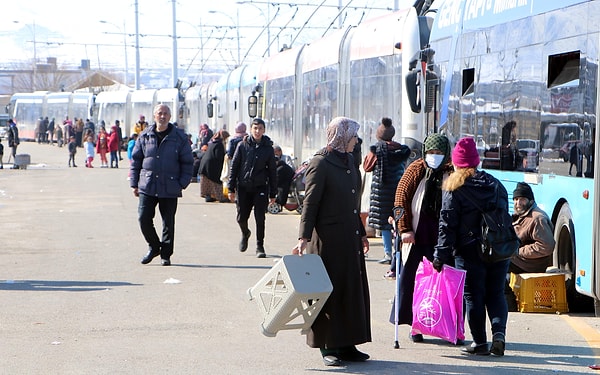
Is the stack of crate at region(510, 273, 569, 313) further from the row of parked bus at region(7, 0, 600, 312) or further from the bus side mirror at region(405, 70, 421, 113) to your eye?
the bus side mirror at region(405, 70, 421, 113)

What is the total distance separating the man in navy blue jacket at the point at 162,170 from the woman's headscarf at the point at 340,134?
5558mm

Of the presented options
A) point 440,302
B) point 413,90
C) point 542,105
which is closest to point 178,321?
point 440,302

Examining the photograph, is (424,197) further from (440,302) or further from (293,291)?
(293,291)

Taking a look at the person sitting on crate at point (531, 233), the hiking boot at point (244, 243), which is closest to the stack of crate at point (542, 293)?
the person sitting on crate at point (531, 233)

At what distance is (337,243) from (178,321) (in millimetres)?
2222

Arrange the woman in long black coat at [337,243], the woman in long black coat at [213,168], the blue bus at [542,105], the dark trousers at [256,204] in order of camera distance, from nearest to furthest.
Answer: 1. the woman in long black coat at [337,243]
2. the blue bus at [542,105]
3. the dark trousers at [256,204]
4. the woman in long black coat at [213,168]

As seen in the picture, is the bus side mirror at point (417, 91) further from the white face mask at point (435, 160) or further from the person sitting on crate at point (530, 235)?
the white face mask at point (435, 160)

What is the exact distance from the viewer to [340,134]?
810 cm

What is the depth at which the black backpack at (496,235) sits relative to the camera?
26.6ft

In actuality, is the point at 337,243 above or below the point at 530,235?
above

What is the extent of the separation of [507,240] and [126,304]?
4.04 meters

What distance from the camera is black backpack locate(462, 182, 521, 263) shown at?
26.6 ft

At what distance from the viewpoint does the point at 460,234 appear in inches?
325

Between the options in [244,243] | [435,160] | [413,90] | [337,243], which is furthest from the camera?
[413,90]
